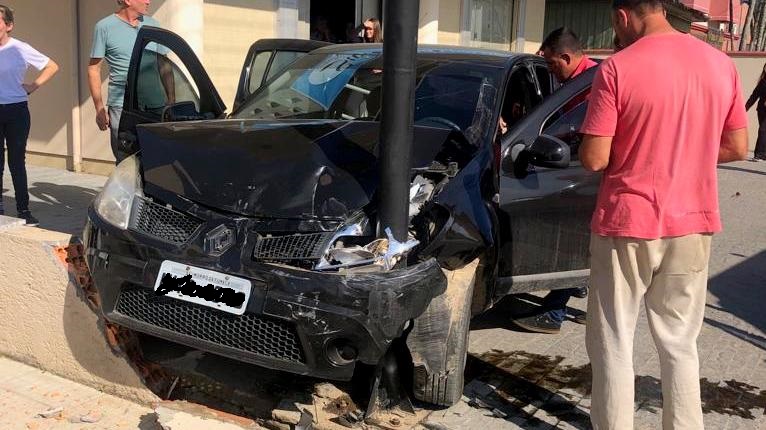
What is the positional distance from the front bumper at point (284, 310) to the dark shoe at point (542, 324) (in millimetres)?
1777

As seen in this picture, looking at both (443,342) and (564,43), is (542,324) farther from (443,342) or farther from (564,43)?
(564,43)

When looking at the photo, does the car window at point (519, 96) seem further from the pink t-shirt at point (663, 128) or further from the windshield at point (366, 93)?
the pink t-shirt at point (663, 128)

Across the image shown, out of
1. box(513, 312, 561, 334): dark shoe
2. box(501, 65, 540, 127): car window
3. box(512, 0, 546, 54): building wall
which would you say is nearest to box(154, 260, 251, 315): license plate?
box(501, 65, 540, 127): car window

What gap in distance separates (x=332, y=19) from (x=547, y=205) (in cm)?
871

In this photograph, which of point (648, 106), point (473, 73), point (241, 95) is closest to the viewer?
point (648, 106)

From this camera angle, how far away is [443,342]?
322 cm

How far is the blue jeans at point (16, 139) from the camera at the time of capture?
234 inches

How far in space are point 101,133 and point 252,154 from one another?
6.17m

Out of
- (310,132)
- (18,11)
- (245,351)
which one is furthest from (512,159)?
(18,11)

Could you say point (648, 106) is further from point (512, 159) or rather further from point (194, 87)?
point (194, 87)

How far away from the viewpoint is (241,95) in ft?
18.4

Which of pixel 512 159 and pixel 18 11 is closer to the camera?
pixel 512 159

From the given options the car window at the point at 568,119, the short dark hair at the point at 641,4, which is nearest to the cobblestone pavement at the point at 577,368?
the car window at the point at 568,119

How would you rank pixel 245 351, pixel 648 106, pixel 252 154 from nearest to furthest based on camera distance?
1. pixel 648 106
2. pixel 245 351
3. pixel 252 154
